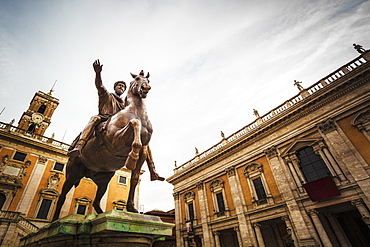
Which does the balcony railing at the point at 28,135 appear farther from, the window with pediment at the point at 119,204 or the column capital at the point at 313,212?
the column capital at the point at 313,212

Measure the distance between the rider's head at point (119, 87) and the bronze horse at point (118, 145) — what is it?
636mm

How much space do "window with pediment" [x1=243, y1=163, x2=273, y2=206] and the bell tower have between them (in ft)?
89.4

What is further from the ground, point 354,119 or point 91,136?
point 354,119

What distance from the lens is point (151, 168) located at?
151 inches

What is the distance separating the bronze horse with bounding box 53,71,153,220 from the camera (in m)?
3.18

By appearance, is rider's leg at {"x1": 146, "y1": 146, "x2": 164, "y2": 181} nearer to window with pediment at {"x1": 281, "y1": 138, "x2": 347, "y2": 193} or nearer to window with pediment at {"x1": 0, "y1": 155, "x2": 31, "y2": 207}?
window with pediment at {"x1": 281, "y1": 138, "x2": 347, "y2": 193}

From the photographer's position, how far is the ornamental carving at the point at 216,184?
60.4 feet

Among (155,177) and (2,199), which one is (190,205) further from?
(155,177)

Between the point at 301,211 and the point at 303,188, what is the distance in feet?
5.03

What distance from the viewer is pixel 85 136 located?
3455 mm

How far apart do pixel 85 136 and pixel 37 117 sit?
2981 centimetres

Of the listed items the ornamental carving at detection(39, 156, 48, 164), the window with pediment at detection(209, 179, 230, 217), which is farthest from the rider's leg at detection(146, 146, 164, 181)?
the ornamental carving at detection(39, 156, 48, 164)

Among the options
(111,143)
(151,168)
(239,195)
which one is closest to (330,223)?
(239,195)

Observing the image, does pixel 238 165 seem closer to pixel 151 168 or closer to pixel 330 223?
pixel 330 223
